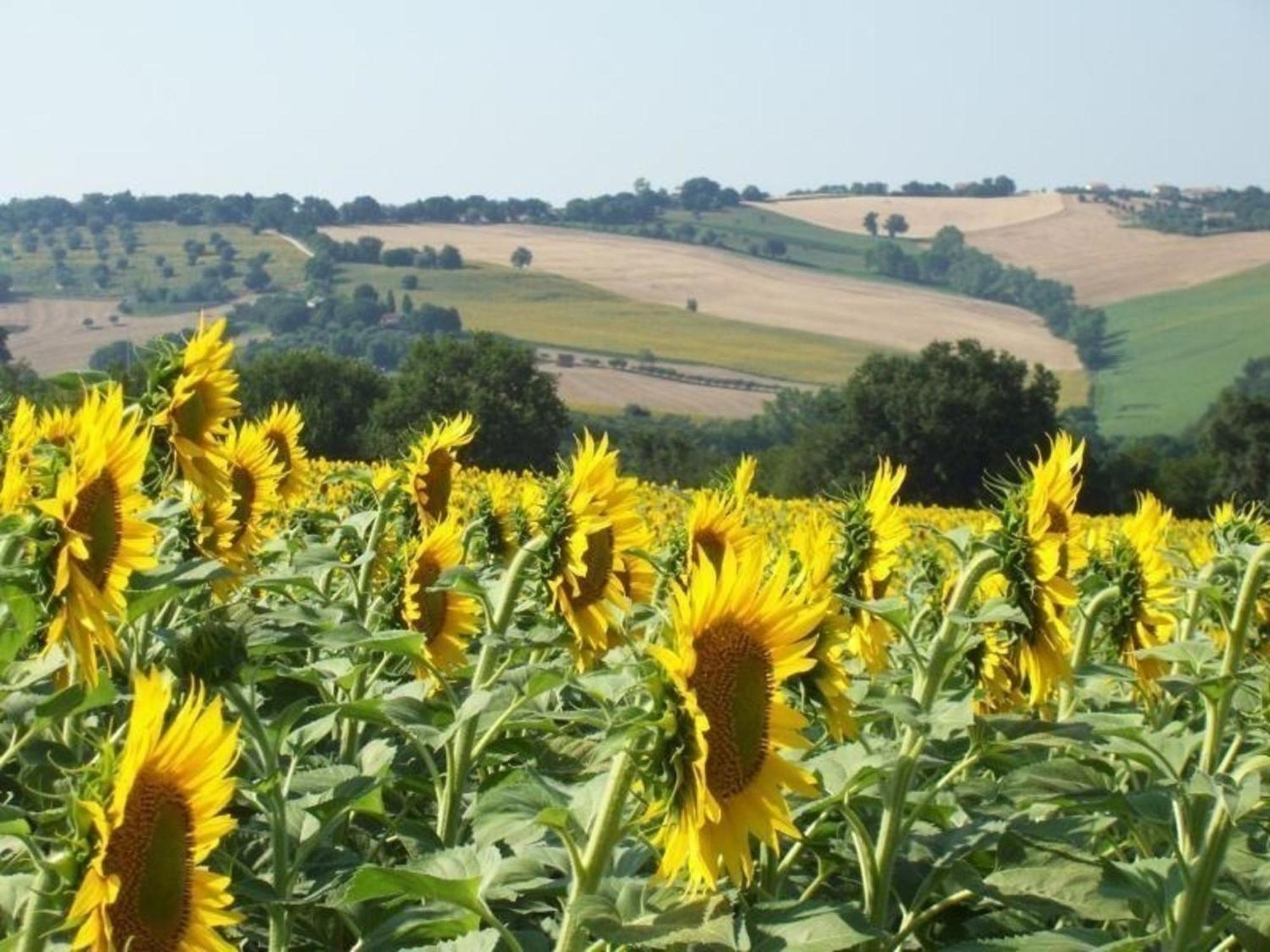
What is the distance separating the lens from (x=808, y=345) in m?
102

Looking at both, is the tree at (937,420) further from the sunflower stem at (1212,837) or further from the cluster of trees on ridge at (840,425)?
the sunflower stem at (1212,837)

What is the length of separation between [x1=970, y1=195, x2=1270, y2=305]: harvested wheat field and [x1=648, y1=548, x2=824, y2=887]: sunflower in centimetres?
11072

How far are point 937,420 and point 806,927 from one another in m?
59.3

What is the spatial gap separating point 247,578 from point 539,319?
100 metres

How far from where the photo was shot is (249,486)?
16.4 feet

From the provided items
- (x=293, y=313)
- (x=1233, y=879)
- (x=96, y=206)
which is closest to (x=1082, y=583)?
(x=1233, y=879)

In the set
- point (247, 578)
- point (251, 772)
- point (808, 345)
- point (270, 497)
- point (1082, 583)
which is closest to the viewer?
point (251, 772)

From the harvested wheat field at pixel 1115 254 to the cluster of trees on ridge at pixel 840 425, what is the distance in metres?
41.3

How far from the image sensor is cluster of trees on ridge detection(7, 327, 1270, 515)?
145 feet

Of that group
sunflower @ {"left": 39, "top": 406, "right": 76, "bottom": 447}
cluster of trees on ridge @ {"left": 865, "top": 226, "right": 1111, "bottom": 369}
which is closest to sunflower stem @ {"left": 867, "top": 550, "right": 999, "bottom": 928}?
sunflower @ {"left": 39, "top": 406, "right": 76, "bottom": 447}

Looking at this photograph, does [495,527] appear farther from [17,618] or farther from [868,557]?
[17,618]

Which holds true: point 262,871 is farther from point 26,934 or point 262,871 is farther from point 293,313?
point 293,313

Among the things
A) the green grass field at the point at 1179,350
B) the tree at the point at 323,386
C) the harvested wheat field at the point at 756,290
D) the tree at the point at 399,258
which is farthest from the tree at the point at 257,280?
the tree at the point at 323,386

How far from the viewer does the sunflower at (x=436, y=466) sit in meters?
5.09
